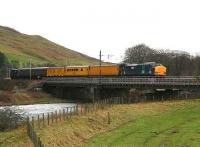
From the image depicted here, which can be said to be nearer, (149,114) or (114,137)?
(114,137)

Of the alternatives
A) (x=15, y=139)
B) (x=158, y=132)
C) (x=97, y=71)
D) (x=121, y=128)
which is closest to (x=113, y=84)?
(x=97, y=71)

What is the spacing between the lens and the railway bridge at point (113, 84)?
90375 millimetres

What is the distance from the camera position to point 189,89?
296 feet

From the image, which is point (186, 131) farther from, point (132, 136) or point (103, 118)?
point (103, 118)

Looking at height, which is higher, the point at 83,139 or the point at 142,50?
the point at 142,50

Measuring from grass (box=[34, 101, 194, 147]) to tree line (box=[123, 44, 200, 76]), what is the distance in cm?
7945

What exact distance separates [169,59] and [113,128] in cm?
11060

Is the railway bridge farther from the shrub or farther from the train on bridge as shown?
the shrub

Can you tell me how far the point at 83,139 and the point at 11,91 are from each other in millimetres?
77572

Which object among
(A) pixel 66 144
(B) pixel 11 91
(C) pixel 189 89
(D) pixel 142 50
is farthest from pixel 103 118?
(D) pixel 142 50

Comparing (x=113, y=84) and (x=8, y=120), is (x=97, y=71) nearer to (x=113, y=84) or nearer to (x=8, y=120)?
(x=113, y=84)

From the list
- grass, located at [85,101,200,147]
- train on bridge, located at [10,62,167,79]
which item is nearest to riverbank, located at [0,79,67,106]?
train on bridge, located at [10,62,167,79]

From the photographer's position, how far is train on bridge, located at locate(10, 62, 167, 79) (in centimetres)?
11225

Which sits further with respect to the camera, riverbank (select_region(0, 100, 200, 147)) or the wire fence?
riverbank (select_region(0, 100, 200, 147))
